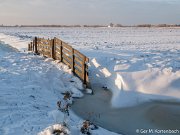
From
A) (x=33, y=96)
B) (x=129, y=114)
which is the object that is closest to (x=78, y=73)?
(x=33, y=96)

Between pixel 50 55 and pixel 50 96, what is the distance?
8.38 metres

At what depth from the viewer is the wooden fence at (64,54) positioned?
11977 millimetres

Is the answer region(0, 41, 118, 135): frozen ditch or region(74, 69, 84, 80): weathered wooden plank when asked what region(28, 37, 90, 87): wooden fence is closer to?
region(74, 69, 84, 80): weathered wooden plank

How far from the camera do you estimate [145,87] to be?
404 inches

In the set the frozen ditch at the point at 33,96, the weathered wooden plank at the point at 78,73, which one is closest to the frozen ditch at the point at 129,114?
the frozen ditch at the point at 33,96

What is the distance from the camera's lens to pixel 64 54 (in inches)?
595

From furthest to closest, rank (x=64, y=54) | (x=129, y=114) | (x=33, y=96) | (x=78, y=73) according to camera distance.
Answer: (x=64, y=54), (x=78, y=73), (x=33, y=96), (x=129, y=114)

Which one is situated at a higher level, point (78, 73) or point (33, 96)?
point (78, 73)

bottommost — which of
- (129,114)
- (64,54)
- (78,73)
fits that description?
(129,114)

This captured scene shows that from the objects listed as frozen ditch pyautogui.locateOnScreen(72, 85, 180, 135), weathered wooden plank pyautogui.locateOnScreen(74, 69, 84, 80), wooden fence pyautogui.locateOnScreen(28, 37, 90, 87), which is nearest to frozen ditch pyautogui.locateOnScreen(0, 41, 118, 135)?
weathered wooden plank pyautogui.locateOnScreen(74, 69, 84, 80)

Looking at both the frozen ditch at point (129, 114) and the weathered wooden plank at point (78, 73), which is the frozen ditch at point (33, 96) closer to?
the weathered wooden plank at point (78, 73)

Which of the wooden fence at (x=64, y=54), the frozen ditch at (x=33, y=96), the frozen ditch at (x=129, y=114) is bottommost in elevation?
the frozen ditch at (x=129, y=114)

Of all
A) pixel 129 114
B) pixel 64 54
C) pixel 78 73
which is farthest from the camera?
pixel 64 54

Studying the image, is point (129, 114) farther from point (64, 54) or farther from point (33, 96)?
point (64, 54)
